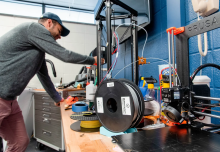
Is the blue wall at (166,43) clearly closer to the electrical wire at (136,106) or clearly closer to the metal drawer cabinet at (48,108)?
the electrical wire at (136,106)

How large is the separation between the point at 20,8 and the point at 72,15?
47.4 inches

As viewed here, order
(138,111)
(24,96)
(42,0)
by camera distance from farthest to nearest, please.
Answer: (42,0) < (24,96) < (138,111)

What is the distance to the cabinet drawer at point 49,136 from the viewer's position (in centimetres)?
187

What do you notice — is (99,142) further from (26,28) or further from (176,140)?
(26,28)

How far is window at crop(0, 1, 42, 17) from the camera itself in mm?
3146

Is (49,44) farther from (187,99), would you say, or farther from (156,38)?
(156,38)

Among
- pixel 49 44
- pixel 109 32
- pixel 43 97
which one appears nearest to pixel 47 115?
pixel 43 97

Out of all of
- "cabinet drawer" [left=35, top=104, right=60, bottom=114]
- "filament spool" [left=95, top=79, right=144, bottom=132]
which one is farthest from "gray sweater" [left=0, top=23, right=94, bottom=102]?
"cabinet drawer" [left=35, top=104, right=60, bottom=114]

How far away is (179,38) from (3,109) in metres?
1.34

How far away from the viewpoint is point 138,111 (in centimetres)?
58

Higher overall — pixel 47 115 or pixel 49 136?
pixel 47 115

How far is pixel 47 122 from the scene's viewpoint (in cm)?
202

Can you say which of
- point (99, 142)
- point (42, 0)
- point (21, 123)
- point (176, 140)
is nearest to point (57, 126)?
point (21, 123)

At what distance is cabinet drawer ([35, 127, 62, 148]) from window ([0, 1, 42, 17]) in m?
2.71
